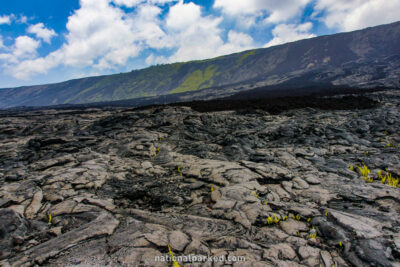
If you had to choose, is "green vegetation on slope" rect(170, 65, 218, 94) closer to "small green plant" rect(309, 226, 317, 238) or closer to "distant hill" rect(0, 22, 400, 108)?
"distant hill" rect(0, 22, 400, 108)

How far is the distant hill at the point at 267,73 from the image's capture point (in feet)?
200

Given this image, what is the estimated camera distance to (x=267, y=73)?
110375 mm

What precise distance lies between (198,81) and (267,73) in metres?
50.4

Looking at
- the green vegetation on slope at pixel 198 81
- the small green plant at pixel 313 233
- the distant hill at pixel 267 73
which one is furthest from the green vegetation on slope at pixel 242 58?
the small green plant at pixel 313 233

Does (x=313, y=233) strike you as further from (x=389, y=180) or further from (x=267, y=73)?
(x=267, y=73)

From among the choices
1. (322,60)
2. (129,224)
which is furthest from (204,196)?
(322,60)

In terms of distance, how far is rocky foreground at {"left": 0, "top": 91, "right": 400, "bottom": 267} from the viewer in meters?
3.97

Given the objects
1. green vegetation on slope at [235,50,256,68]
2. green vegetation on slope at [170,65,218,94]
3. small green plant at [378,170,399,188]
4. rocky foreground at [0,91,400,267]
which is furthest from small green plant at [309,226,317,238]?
green vegetation on slope at [235,50,256,68]

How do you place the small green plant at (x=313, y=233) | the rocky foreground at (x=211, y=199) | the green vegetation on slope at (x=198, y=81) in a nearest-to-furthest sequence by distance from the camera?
the rocky foreground at (x=211, y=199) < the small green plant at (x=313, y=233) < the green vegetation on slope at (x=198, y=81)

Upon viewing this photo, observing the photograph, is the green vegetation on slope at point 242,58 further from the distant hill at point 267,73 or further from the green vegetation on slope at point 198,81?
the green vegetation on slope at point 198,81

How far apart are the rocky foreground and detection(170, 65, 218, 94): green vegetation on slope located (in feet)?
396

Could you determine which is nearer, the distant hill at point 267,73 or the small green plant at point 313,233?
the small green plant at point 313,233

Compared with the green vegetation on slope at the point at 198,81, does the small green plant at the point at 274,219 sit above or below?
below

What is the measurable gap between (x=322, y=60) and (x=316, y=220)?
114585 millimetres
